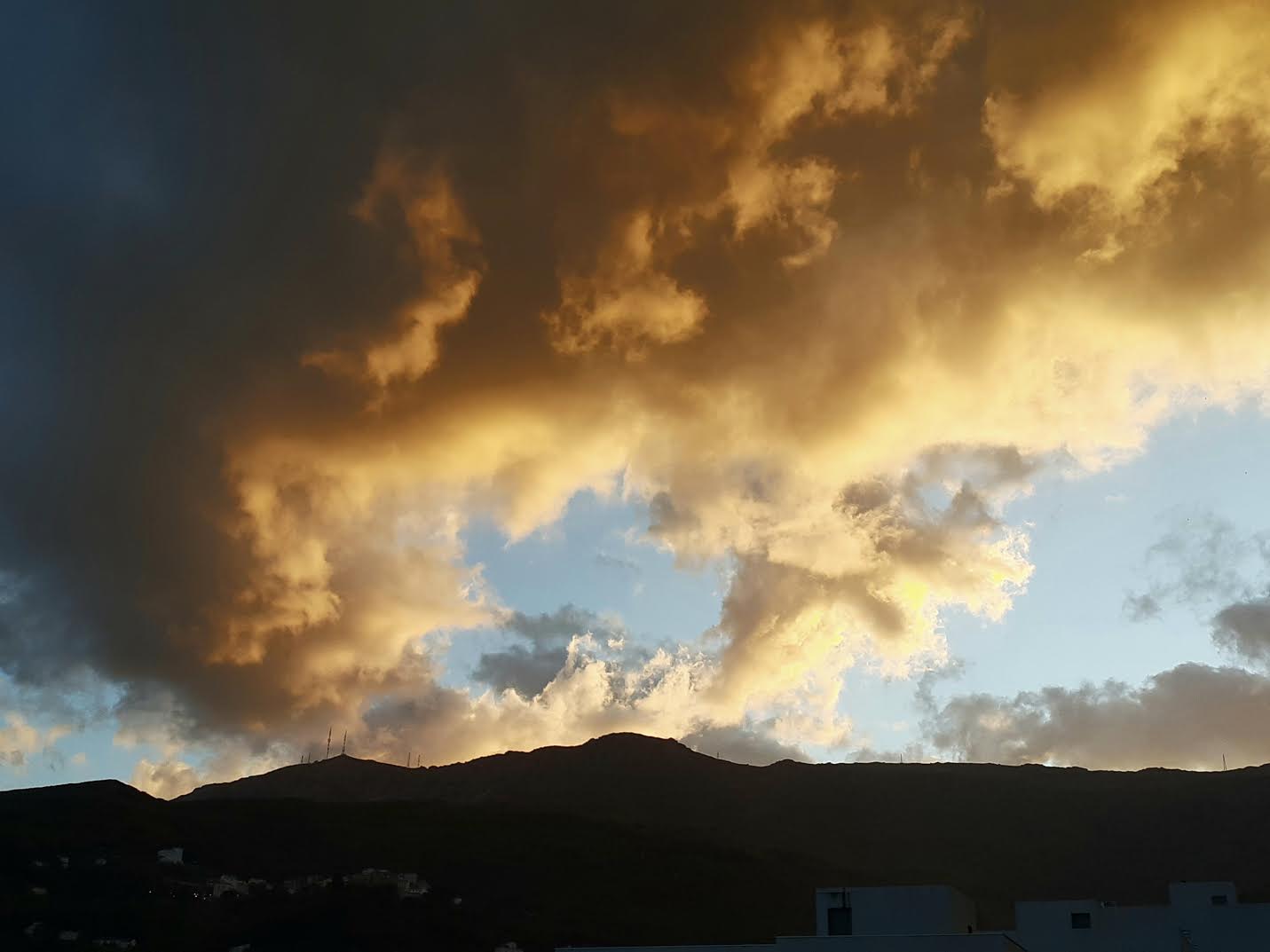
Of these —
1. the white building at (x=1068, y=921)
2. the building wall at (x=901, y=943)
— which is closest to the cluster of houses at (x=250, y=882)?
the white building at (x=1068, y=921)

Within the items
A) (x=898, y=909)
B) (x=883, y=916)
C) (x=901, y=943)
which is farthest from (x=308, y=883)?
(x=901, y=943)

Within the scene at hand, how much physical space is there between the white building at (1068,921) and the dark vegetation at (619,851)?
44906mm

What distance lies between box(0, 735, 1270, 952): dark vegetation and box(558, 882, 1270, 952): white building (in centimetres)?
4491

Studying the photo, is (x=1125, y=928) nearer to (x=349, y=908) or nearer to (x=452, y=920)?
(x=452, y=920)

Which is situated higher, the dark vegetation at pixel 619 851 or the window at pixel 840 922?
the dark vegetation at pixel 619 851

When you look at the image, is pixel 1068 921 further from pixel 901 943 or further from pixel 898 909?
pixel 901 943

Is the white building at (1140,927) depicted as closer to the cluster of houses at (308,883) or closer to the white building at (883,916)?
the white building at (883,916)

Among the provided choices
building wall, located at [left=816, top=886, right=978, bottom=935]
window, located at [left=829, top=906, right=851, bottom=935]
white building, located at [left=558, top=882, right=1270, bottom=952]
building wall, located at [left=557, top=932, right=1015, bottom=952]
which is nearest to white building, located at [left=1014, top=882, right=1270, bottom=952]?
white building, located at [left=558, top=882, right=1270, bottom=952]

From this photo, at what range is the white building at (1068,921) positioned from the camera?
6256 centimetres

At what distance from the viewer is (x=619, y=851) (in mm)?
138500

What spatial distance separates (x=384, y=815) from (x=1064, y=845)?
9076cm

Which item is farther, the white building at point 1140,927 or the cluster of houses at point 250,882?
the cluster of houses at point 250,882

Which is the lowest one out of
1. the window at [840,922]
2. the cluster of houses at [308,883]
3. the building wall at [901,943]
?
the building wall at [901,943]

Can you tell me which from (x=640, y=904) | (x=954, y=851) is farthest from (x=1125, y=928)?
(x=954, y=851)
